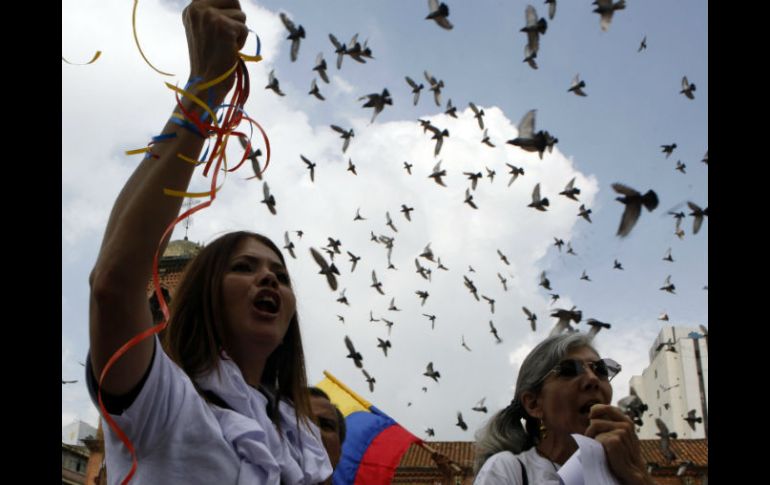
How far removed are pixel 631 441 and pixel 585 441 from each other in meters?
0.19

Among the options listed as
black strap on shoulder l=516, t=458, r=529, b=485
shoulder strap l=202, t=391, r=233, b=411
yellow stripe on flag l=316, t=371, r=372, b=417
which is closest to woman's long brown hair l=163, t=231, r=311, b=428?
shoulder strap l=202, t=391, r=233, b=411

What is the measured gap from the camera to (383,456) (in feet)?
21.1

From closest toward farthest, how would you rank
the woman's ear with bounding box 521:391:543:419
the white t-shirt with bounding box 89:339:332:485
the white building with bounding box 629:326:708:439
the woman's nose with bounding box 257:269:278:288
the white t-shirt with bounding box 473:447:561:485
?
the white t-shirt with bounding box 89:339:332:485, the woman's nose with bounding box 257:269:278:288, the white t-shirt with bounding box 473:447:561:485, the woman's ear with bounding box 521:391:543:419, the white building with bounding box 629:326:708:439


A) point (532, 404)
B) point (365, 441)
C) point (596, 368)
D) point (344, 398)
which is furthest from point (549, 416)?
point (344, 398)

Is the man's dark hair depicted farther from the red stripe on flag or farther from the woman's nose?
the woman's nose

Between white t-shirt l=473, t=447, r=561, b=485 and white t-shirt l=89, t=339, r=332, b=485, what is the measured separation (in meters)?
1.54

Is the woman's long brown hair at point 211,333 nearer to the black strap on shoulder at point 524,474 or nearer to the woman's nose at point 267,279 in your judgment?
the woman's nose at point 267,279

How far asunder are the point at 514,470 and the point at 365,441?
3467mm

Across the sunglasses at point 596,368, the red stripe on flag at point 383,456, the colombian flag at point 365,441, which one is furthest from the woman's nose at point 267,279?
the red stripe on flag at point 383,456

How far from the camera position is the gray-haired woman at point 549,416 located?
324cm

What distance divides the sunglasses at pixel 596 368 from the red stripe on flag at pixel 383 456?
10.1ft

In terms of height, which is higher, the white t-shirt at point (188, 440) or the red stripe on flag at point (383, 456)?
the red stripe on flag at point (383, 456)

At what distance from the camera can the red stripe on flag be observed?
246 inches
